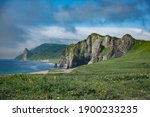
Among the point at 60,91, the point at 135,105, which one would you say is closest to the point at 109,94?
the point at 60,91

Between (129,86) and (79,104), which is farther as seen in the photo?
(129,86)

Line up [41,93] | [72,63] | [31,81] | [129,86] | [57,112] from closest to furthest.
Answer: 1. [57,112]
2. [41,93]
3. [31,81]
4. [129,86]
5. [72,63]

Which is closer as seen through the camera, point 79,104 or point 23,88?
point 79,104

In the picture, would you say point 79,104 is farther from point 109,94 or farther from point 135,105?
point 109,94

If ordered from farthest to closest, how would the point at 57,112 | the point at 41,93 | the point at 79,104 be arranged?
the point at 41,93 → the point at 79,104 → the point at 57,112

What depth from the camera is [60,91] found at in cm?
2664

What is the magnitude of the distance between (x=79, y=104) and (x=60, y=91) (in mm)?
6713

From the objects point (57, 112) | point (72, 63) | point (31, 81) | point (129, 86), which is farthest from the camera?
point (72, 63)

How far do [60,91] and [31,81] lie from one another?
4.35 m

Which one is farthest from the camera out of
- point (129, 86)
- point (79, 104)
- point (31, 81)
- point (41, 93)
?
point (129, 86)

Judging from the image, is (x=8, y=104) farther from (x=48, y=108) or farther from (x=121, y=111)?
(x=121, y=111)

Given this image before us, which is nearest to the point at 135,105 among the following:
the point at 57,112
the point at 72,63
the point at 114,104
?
the point at 114,104

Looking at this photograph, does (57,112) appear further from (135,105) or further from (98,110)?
(135,105)

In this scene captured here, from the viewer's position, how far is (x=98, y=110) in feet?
62.1
